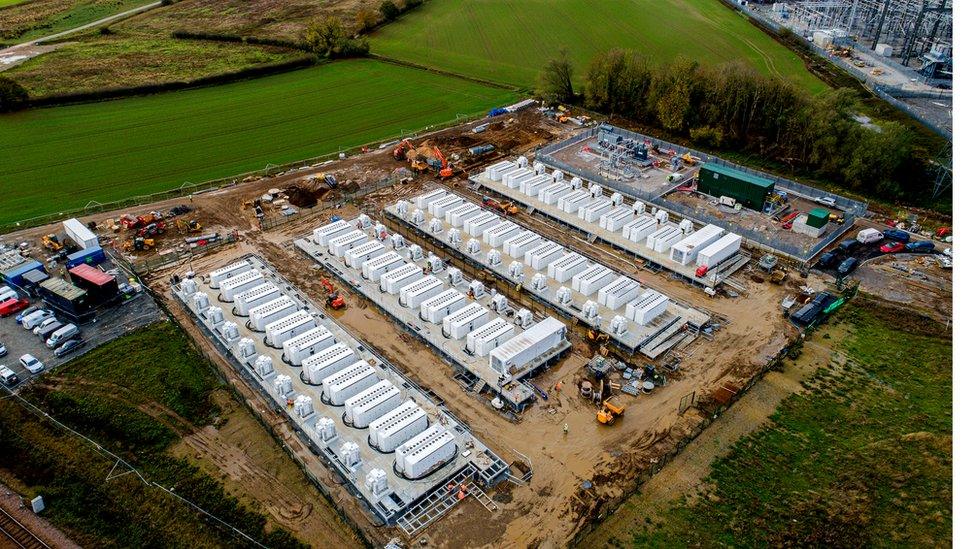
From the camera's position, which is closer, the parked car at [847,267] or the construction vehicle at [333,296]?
the construction vehicle at [333,296]

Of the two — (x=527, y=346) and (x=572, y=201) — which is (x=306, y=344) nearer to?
(x=527, y=346)

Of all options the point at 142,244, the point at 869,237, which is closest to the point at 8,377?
the point at 142,244

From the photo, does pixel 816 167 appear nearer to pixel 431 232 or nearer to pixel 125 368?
pixel 431 232

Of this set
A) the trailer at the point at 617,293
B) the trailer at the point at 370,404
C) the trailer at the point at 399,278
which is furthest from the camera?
the trailer at the point at 399,278

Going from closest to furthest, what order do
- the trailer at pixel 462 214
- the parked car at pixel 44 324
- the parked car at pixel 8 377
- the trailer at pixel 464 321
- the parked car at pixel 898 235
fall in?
the parked car at pixel 8 377 < the trailer at pixel 464 321 < the parked car at pixel 44 324 < the parked car at pixel 898 235 < the trailer at pixel 462 214

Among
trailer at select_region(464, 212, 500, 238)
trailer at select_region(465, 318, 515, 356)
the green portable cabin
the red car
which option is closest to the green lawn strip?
trailer at select_region(465, 318, 515, 356)

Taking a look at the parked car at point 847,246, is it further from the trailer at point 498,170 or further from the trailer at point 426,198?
the trailer at point 426,198

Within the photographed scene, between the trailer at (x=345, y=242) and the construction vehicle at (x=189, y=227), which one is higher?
→ the trailer at (x=345, y=242)

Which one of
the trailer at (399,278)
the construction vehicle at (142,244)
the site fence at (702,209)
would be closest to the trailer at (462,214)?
the trailer at (399,278)
